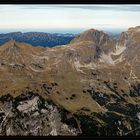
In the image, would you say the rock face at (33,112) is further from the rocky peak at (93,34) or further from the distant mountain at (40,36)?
the distant mountain at (40,36)

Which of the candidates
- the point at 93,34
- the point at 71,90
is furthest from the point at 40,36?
the point at 71,90

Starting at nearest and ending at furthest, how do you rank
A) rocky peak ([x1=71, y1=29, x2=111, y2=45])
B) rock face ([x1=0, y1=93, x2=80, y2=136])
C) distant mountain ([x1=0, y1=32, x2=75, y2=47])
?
distant mountain ([x1=0, y1=32, x2=75, y2=47]) < rocky peak ([x1=71, y1=29, x2=111, y2=45]) < rock face ([x1=0, y1=93, x2=80, y2=136])

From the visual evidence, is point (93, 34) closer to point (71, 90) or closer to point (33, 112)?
point (33, 112)

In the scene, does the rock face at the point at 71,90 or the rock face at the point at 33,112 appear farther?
the rock face at the point at 33,112

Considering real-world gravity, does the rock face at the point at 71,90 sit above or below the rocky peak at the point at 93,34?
below

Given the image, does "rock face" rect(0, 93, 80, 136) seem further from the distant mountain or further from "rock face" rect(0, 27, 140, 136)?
the distant mountain

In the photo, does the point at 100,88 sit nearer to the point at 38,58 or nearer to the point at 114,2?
the point at 38,58

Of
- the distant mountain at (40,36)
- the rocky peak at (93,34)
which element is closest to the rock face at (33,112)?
the rocky peak at (93,34)

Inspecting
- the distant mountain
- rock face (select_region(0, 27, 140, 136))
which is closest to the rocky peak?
rock face (select_region(0, 27, 140, 136))

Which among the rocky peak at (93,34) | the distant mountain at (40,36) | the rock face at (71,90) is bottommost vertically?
the rock face at (71,90)
